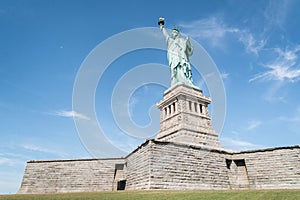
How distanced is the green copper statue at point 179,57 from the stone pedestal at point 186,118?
2.55 m

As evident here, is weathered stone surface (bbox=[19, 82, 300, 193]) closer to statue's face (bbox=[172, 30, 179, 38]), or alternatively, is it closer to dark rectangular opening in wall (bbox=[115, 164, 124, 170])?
dark rectangular opening in wall (bbox=[115, 164, 124, 170])

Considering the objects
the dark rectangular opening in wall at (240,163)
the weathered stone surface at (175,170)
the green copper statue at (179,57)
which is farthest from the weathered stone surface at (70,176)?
the green copper statue at (179,57)

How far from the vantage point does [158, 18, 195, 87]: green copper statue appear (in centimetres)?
3466

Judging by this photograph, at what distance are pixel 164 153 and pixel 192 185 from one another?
3622mm

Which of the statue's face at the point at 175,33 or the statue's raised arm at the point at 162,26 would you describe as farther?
the statue's raised arm at the point at 162,26

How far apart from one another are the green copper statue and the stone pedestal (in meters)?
2.55

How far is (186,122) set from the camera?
28.3m

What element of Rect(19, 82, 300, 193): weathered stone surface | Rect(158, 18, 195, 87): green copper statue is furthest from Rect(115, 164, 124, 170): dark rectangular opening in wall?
Rect(158, 18, 195, 87): green copper statue

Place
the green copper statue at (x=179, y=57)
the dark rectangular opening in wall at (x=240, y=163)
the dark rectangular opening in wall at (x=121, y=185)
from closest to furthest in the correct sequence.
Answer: the dark rectangular opening in wall at (x=240, y=163), the dark rectangular opening in wall at (x=121, y=185), the green copper statue at (x=179, y=57)

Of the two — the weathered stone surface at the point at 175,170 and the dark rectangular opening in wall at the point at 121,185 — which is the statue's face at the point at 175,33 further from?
the dark rectangular opening in wall at the point at 121,185

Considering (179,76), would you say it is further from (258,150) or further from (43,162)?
(43,162)

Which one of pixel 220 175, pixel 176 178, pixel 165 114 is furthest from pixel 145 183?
pixel 165 114

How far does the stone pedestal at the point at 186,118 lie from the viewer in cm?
2744

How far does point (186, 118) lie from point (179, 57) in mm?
12606
